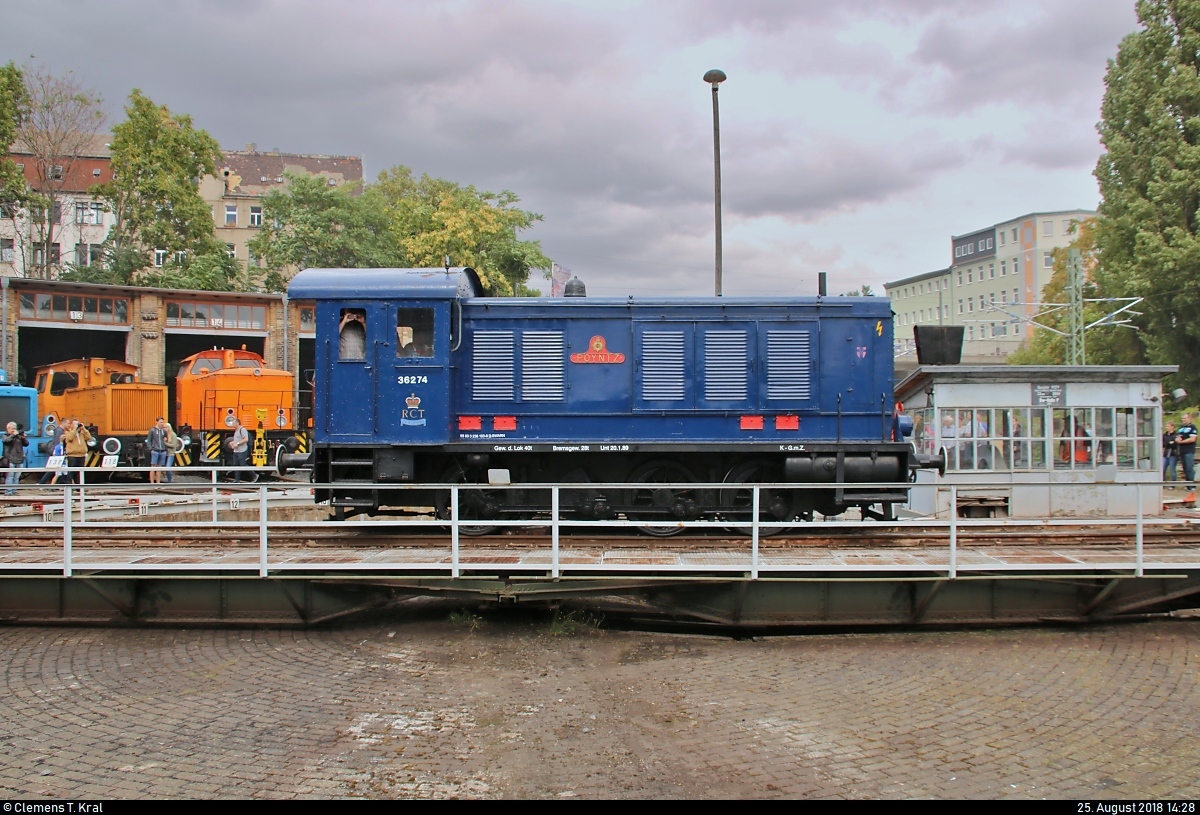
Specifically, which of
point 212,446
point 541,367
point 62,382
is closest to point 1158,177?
point 541,367

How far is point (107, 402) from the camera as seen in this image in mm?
21562

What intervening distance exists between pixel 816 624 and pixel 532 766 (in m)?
3.71

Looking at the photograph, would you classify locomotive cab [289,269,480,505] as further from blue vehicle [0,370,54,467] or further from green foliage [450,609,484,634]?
blue vehicle [0,370,54,467]

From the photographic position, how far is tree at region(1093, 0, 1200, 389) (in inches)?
1167

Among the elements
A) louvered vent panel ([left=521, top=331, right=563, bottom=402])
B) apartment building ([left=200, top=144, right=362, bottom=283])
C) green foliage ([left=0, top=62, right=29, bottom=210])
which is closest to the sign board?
louvered vent panel ([left=521, top=331, right=563, bottom=402])

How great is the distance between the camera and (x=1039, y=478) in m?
15.9

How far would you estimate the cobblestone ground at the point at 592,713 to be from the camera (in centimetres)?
460

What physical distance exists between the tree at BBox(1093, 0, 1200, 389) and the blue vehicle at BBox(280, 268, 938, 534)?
2718cm

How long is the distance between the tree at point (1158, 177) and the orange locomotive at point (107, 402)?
36637 mm

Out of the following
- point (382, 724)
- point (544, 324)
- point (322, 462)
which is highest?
point (544, 324)

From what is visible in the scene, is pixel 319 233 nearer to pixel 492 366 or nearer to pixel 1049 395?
pixel 492 366
